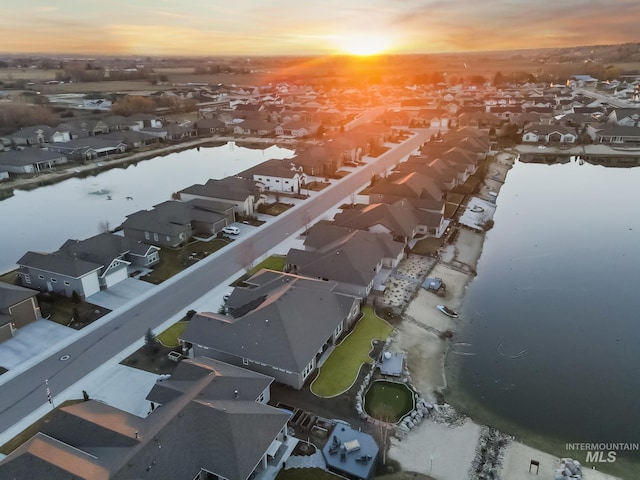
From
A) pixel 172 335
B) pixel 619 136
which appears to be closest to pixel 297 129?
pixel 619 136

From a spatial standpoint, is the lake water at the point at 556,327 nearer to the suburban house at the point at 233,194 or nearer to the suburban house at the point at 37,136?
the suburban house at the point at 233,194

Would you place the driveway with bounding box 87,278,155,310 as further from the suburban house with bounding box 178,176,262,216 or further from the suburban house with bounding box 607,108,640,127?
the suburban house with bounding box 607,108,640,127

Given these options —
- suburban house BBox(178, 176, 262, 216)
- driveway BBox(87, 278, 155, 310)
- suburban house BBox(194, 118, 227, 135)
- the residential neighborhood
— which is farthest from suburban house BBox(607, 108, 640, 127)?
driveway BBox(87, 278, 155, 310)

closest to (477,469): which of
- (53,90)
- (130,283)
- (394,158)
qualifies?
(130,283)

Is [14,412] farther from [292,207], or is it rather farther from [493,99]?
[493,99]

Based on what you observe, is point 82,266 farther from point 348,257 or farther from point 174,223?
point 348,257

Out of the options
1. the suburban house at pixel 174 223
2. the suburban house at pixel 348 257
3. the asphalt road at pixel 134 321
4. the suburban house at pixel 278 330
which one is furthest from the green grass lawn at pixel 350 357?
the suburban house at pixel 174 223
